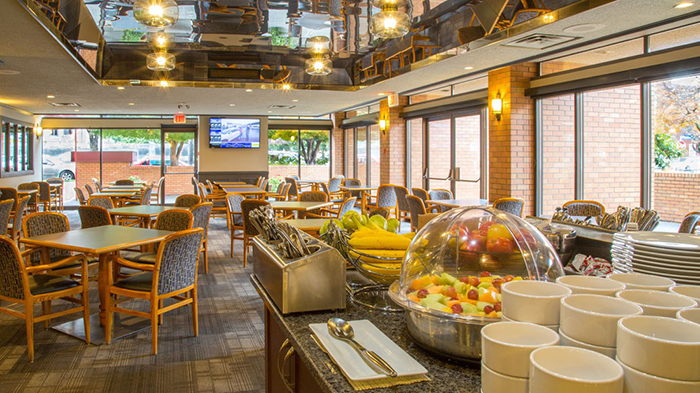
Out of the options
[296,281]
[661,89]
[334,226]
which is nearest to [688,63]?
[661,89]

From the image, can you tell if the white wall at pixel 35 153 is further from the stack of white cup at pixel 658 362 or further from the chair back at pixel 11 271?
the stack of white cup at pixel 658 362

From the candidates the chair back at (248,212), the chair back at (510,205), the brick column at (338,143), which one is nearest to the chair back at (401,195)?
the chair back at (510,205)

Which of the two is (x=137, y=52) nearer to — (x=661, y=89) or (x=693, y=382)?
(x=661, y=89)

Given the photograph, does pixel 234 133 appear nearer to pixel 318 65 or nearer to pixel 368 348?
pixel 318 65

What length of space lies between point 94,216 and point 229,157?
9.22 metres

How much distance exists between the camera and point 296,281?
1578 millimetres

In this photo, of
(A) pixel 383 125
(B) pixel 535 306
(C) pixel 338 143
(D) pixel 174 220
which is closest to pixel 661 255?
(B) pixel 535 306

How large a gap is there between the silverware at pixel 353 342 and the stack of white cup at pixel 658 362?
1.72 feet

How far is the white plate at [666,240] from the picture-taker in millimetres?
1335

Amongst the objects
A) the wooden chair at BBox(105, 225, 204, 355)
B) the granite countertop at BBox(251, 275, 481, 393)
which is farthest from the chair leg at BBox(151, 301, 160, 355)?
the granite countertop at BBox(251, 275, 481, 393)

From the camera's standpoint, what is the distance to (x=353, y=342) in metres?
1.28

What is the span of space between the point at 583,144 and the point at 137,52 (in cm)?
687

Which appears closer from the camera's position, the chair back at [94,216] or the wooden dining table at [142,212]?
the chair back at [94,216]

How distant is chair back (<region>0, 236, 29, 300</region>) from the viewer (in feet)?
10.9
